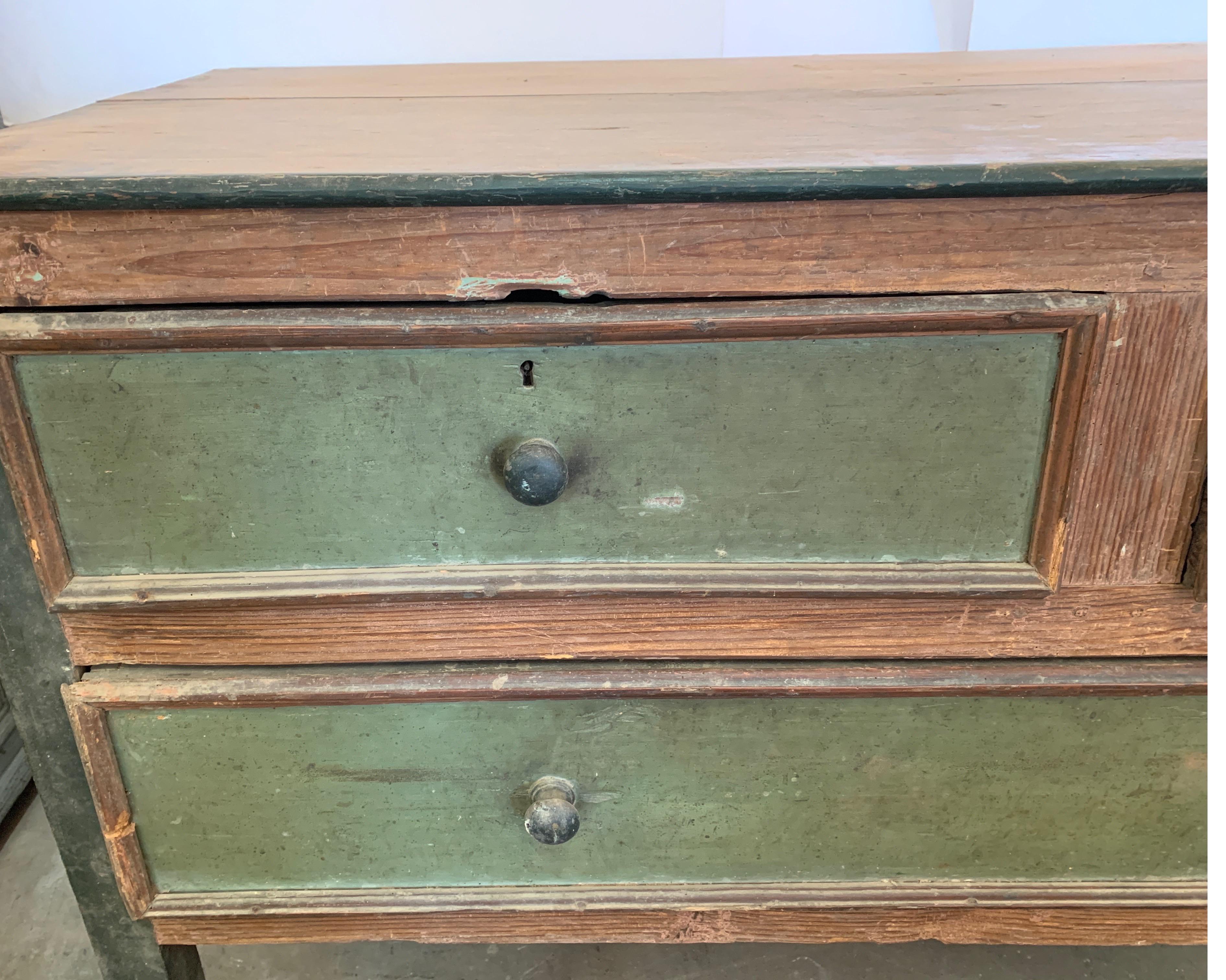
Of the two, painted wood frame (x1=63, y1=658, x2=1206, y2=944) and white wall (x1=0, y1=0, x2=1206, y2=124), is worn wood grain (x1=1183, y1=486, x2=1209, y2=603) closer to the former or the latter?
painted wood frame (x1=63, y1=658, x2=1206, y2=944)

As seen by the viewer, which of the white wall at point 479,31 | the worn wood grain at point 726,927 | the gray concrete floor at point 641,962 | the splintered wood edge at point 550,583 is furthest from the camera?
the white wall at point 479,31

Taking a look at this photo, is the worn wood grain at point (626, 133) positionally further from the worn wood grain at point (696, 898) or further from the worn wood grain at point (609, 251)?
the worn wood grain at point (696, 898)

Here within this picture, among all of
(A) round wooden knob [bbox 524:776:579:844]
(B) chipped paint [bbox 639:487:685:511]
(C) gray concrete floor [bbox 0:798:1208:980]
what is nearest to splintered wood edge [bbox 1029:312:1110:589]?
(B) chipped paint [bbox 639:487:685:511]

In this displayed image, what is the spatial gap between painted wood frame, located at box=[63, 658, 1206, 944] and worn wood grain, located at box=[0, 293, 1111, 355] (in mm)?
225

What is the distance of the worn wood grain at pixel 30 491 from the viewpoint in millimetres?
480

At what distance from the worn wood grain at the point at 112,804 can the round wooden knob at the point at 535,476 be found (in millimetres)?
334

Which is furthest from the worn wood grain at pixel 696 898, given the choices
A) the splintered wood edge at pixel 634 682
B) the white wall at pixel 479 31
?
the white wall at pixel 479 31

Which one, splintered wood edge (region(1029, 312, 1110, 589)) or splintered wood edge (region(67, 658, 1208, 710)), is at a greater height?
splintered wood edge (region(1029, 312, 1110, 589))

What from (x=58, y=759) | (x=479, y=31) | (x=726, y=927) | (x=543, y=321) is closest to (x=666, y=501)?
(x=543, y=321)

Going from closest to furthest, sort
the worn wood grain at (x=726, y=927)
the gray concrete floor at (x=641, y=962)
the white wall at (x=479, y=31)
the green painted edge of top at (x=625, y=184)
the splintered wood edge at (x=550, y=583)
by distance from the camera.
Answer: the green painted edge of top at (x=625, y=184)
the splintered wood edge at (x=550, y=583)
the worn wood grain at (x=726, y=927)
the gray concrete floor at (x=641, y=962)
the white wall at (x=479, y=31)

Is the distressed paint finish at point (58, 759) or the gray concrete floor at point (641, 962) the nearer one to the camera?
the distressed paint finish at point (58, 759)

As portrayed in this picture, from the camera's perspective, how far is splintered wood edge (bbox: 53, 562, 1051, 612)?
1.72 ft

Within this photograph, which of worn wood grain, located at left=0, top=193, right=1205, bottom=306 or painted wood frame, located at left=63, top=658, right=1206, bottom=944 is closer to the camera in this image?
worn wood grain, located at left=0, top=193, right=1205, bottom=306
